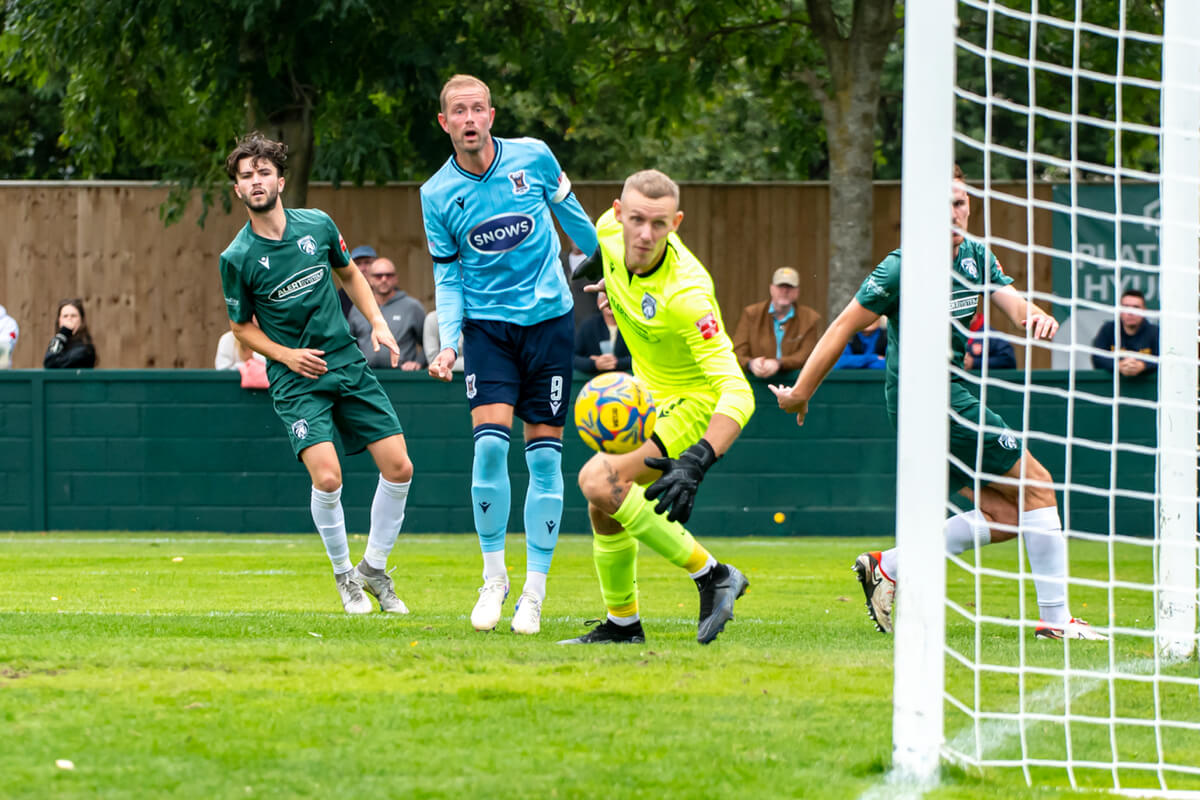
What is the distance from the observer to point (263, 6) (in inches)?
591

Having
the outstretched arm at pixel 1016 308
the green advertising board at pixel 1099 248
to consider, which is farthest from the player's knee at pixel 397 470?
the green advertising board at pixel 1099 248

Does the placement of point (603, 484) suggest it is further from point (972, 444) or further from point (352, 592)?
point (352, 592)

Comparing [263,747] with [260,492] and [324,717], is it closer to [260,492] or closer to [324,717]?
[324,717]

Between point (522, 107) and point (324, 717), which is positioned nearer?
point (324, 717)

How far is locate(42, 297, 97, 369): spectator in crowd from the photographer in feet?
49.8

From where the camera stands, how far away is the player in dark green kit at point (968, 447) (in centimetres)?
682

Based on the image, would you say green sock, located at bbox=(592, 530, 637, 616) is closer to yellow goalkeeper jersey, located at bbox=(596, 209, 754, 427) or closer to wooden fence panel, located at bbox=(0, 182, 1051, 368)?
yellow goalkeeper jersey, located at bbox=(596, 209, 754, 427)

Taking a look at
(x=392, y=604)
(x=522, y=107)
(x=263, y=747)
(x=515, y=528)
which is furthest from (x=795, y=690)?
(x=522, y=107)

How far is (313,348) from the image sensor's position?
8.08 meters

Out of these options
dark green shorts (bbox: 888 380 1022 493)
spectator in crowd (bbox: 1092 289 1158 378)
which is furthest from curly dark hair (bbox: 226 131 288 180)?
spectator in crowd (bbox: 1092 289 1158 378)

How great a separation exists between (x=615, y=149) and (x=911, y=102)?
21.8 m

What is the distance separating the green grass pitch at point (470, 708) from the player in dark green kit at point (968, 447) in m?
0.28

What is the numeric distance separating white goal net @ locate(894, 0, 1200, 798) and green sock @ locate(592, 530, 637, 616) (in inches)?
55.5

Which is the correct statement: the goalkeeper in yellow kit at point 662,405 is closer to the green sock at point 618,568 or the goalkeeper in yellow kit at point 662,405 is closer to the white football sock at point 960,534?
the green sock at point 618,568
